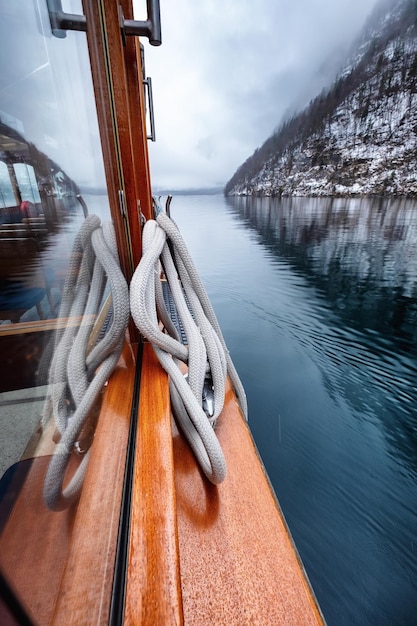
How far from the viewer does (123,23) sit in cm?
85

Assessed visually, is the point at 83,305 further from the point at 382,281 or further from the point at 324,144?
the point at 324,144

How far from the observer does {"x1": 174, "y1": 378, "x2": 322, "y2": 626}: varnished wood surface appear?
0.45 m

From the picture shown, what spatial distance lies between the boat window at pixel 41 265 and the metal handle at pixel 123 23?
0.03 meters

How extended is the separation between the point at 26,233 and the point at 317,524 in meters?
2.46

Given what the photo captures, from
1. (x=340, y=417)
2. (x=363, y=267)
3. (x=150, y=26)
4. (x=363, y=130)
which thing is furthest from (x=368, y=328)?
(x=363, y=130)

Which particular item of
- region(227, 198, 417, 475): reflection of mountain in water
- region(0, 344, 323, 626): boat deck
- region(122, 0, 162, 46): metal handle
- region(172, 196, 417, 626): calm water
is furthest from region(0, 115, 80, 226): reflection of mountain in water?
region(227, 198, 417, 475): reflection of mountain in water

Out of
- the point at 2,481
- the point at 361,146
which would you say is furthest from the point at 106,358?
the point at 361,146

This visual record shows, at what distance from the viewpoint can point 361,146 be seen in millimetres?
46250

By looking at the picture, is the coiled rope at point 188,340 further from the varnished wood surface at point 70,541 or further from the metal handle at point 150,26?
the metal handle at point 150,26

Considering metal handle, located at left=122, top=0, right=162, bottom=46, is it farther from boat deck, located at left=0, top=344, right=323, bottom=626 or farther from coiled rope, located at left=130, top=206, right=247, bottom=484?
boat deck, located at left=0, top=344, right=323, bottom=626

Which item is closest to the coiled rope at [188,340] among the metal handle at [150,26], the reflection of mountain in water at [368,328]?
the metal handle at [150,26]

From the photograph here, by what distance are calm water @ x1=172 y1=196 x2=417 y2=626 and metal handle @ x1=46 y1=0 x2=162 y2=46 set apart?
264cm

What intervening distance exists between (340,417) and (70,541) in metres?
2.98

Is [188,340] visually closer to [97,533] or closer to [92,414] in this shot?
[92,414]
